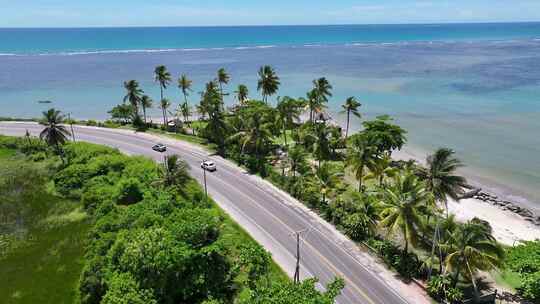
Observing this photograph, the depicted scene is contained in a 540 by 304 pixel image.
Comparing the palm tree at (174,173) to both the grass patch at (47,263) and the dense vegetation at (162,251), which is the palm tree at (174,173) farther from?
the grass patch at (47,263)

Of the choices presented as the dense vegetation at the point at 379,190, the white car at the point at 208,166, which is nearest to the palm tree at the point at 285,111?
the dense vegetation at the point at 379,190

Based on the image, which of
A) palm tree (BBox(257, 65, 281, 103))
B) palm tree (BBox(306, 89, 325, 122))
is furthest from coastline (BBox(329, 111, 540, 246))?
palm tree (BBox(257, 65, 281, 103))

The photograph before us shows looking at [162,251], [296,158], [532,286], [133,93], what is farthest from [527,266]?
[133,93]

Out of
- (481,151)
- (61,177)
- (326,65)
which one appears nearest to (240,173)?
(61,177)

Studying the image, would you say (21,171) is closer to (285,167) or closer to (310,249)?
(285,167)

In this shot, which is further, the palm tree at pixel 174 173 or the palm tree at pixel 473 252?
the palm tree at pixel 174 173

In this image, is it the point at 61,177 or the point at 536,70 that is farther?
the point at 536,70
